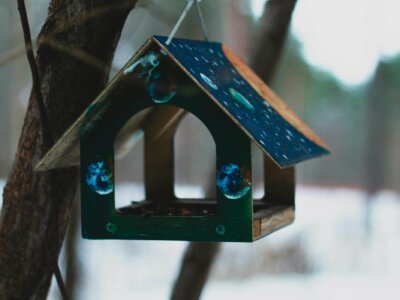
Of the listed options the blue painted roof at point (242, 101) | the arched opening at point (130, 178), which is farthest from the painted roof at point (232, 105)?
the arched opening at point (130, 178)

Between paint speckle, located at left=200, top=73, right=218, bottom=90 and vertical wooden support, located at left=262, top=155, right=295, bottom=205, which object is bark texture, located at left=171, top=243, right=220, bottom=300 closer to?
vertical wooden support, located at left=262, top=155, right=295, bottom=205

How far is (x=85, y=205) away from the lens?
59.2 inches

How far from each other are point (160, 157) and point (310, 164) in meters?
12.9

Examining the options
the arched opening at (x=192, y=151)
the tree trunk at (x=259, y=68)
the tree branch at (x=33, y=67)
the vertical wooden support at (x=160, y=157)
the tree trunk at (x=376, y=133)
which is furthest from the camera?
the arched opening at (x=192, y=151)

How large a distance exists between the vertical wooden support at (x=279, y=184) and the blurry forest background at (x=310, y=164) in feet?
4.75

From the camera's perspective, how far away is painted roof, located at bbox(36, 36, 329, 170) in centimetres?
138

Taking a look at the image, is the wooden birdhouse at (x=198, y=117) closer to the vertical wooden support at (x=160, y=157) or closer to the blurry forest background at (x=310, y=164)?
the vertical wooden support at (x=160, y=157)

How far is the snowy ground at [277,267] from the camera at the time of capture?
785 cm

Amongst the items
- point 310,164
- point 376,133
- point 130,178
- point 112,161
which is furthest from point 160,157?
point 310,164

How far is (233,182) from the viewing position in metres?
1.43

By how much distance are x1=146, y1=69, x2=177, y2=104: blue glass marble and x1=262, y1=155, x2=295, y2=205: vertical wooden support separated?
0.56 m

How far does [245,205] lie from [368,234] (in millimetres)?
9598

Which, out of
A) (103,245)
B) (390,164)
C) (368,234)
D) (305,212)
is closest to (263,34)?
(103,245)

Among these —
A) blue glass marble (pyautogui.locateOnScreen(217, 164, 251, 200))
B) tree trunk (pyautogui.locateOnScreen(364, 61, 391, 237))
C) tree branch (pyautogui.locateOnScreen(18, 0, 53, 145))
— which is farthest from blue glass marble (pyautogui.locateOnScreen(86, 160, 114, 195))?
tree trunk (pyautogui.locateOnScreen(364, 61, 391, 237))
